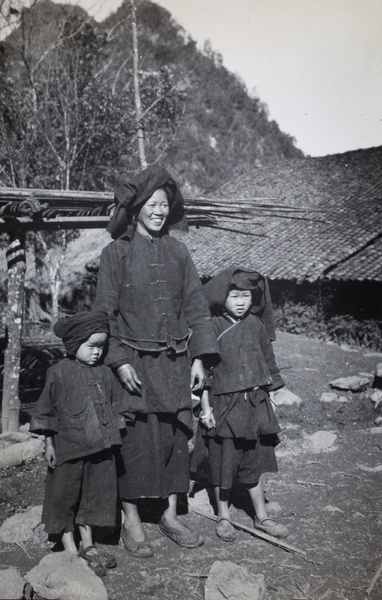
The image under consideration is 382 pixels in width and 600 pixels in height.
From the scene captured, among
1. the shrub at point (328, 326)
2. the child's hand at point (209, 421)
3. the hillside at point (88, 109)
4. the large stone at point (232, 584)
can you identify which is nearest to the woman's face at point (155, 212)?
the child's hand at point (209, 421)

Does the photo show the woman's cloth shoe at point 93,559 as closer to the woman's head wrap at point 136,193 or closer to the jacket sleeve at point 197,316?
the jacket sleeve at point 197,316

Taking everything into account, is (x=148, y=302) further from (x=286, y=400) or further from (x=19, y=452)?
(x=286, y=400)

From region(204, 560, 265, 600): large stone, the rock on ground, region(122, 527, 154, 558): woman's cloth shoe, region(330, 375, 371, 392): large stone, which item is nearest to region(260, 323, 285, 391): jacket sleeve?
region(204, 560, 265, 600): large stone

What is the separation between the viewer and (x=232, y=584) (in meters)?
2.54

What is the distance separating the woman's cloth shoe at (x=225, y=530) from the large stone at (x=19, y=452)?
92.2 inches

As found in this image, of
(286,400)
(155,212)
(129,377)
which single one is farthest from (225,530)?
(286,400)

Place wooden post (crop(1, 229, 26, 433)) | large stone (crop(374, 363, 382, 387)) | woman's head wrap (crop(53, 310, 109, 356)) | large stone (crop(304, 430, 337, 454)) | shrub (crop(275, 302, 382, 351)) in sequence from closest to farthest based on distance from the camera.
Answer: woman's head wrap (crop(53, 310, 109, 356)) → large stone (crop(304, 430, 337, 454)) → wooden post (crop(1, 229, 26, 433)) → large stone (crop(374, 363, 382, 387)) → shrub (crop(275, 302, 382, 351))

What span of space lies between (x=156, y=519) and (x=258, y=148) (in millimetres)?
33368

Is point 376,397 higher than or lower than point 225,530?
higher

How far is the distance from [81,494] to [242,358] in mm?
1326

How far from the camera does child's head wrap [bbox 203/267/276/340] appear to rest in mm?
3258

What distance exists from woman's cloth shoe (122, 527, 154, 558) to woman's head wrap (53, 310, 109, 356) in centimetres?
124

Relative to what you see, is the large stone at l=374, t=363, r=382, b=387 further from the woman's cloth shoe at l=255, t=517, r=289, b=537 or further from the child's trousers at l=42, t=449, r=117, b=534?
the child's trousers at l=42, t=449, r=117, b=534

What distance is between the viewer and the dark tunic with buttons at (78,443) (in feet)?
9.25
